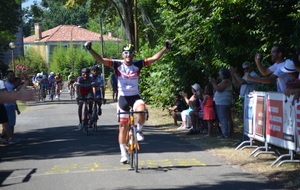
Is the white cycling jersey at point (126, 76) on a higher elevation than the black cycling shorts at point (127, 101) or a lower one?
higher

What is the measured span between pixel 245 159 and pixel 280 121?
1.06m

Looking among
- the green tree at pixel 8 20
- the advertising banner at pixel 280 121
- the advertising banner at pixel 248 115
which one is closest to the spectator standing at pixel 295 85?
the advertising banner at pixel 280 121

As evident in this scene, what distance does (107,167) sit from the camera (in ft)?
31.5

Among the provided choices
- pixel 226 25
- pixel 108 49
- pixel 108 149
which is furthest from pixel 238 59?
pixel 108 49

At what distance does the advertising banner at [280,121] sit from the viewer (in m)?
8.79

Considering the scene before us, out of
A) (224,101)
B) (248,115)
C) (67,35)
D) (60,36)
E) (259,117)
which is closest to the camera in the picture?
(259,117)

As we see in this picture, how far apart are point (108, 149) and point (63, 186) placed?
384 cm

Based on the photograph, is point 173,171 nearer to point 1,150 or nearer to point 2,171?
point 2,171

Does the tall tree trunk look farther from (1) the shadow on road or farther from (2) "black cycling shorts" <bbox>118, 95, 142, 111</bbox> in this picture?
(2) "black cycling shorts" <bbox>118, 95, 142, 111</bbox>

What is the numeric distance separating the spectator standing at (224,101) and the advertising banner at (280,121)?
305cm

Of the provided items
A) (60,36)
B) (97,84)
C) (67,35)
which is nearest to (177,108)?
(97,84)

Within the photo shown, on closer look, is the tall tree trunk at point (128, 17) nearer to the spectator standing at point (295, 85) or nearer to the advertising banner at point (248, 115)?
the advertising banner at point (248, 115)

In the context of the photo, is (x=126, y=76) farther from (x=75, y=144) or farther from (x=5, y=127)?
(x=5, y=127)

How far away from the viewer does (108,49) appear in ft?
274
